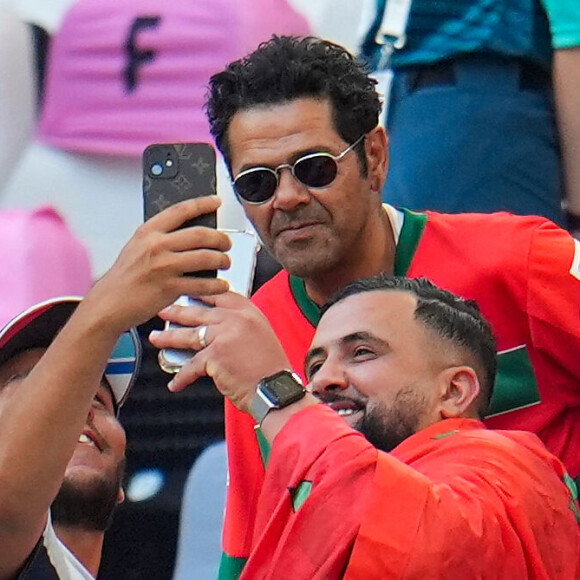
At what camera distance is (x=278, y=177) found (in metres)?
2.46

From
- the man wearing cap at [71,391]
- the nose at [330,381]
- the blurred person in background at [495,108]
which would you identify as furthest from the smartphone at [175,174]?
the blurred person in background at [495,108]

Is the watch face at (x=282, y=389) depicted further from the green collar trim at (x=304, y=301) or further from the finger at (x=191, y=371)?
the green collar trim at (x=304, y=301)

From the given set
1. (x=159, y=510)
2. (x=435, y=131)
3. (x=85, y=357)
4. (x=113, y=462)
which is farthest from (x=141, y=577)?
(x=85, y=357)

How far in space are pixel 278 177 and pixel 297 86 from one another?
0.19 meters

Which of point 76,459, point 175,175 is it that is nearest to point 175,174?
point 175,175

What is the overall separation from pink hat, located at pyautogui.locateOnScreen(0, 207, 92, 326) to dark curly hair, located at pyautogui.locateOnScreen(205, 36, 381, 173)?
89 centimetres

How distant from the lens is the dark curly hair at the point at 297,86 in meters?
2.56

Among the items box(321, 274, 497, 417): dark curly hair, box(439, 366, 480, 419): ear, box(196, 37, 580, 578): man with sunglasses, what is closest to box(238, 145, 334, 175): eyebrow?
box(196, 37, 580, 578): man with sunglasses

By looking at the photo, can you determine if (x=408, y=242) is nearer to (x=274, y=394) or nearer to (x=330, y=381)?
(x=330, y=381)

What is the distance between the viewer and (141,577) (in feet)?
10.7

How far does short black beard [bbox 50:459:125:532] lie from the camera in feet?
9.07

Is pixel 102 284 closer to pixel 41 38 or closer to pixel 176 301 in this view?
pixel 176 301

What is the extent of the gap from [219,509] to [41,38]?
116cm

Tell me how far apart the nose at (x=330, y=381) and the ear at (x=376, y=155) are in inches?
21.9
